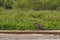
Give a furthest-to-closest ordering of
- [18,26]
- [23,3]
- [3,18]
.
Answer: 1. [23,3]
2. [3,18]
3. [18,26]

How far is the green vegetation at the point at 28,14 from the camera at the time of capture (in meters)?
8.29

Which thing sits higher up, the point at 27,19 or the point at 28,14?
the point at 28,14

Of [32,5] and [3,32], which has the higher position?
[32,5]

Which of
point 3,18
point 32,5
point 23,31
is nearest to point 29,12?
point 32,5

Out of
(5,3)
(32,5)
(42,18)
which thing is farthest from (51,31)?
(5,3)

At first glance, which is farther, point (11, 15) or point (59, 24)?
point (11, 15)

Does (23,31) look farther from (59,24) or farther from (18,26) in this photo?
(59,24)

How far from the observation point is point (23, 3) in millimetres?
10453

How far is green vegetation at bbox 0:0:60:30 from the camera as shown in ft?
27.2

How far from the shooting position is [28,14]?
961cm

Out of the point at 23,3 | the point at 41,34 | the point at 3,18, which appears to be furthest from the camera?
the point at 23,3

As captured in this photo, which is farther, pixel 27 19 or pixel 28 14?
pixel 28 14

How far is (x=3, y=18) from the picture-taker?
9.01 m

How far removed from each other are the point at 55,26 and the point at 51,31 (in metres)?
0.74
